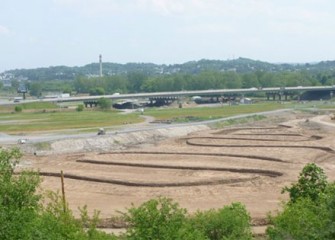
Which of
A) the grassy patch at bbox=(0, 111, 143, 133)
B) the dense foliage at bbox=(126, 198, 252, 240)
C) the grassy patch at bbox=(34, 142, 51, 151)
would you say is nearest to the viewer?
the dense foliage at bbox=(126, 198, 252, 240)

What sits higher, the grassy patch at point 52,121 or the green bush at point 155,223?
the green bush at point 155,223

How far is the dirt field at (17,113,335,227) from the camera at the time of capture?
49.2m

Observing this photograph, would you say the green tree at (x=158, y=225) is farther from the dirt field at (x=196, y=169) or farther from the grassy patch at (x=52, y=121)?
the grassy patch at (x=52, y=121)

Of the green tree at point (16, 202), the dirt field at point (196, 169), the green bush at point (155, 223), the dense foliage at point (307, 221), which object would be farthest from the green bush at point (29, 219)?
the dirt field at point (196, 169)

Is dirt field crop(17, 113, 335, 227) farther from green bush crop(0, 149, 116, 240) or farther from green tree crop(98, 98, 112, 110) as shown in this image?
green tree crop(98, 98, 112, 110)

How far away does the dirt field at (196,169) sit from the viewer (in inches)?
1938

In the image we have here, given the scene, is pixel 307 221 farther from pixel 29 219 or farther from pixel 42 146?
pixel 42 146

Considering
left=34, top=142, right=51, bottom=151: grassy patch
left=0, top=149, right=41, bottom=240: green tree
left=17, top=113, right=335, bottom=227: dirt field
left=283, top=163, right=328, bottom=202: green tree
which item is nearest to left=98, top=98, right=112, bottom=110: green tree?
left=17, top=113, right=335, bottom=227: dirt field

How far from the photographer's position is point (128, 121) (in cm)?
11844

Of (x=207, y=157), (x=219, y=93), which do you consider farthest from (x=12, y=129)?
(x=219, y=93)

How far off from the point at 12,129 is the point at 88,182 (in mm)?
51562

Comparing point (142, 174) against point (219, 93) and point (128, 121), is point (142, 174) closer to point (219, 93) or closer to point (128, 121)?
point (128, 121)

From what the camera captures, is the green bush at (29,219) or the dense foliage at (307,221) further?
the green bush at (29,219)

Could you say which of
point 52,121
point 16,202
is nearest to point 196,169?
point 16,202
